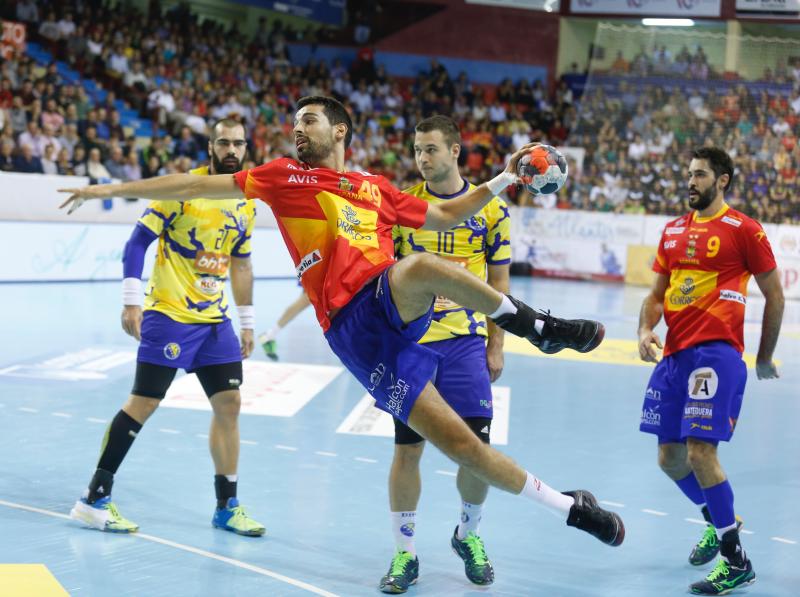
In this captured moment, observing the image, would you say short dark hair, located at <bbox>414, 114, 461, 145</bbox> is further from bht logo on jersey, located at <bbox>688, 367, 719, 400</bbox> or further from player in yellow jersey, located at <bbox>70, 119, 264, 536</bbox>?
bht logo on jersey, located at <bbox>688, 367, 719, 400</bbox>

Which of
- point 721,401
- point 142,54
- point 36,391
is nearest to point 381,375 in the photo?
point 721,401

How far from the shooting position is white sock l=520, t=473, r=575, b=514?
4.56 metres

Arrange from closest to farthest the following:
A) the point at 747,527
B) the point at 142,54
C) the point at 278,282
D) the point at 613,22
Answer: the point at 747,527 → the point at 278,282 → the point at 142,54 → the point at 613,22

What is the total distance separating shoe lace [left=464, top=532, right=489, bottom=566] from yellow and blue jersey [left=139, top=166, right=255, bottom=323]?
→ 202cm

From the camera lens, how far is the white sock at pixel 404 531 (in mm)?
5168

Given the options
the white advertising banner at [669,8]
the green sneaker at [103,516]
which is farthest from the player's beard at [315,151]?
the white advertising banner at [669,8]

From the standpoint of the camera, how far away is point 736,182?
23.9m

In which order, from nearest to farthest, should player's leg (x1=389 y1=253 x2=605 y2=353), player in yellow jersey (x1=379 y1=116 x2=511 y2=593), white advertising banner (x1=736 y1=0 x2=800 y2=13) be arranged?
player's leg (x1=389 y1=253 x2=605 y2=353)
player in yellow jersey (x1=379 y1=116 x2=511 y2=593)
white advertising banner (x1=736 y1=0 x2=800 y2=13)

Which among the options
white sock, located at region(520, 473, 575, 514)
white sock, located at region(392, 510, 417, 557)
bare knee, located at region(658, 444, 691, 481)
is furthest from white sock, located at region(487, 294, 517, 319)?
bare knee, located at region(658, 444, 691, 481)

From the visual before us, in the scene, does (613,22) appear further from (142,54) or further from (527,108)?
(142,54)

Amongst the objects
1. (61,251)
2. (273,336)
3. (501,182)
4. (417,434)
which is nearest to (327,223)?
(501,182)

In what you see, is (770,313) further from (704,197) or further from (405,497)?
(405,497)

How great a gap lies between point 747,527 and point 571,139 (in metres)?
23.0

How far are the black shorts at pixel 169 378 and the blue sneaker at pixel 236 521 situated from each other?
2.24 feet
